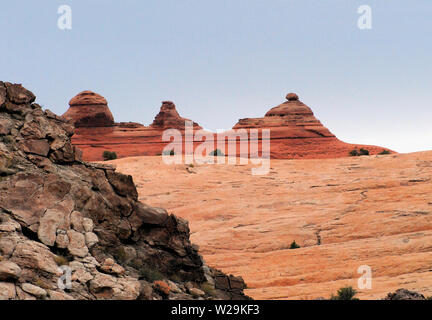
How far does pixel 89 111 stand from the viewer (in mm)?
85625

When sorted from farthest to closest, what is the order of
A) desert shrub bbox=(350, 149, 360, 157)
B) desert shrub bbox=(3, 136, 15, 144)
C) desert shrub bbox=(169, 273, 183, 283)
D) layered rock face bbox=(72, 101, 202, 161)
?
1. layered rock face bbox=(72, 101, 202, 161)
2. desert shrub bbox=(350, 149, 360, 157)
3. desert shrub bbox=(169, 273, 183, 283)
4. desert shrub bbox=(3, 136, 15, 144)

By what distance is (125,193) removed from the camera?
1369cm

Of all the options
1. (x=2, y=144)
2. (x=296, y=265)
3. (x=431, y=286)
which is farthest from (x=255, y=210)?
(x=2, y=144)

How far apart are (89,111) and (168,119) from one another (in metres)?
14.3

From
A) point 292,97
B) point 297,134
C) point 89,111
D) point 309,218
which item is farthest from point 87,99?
point 309,218

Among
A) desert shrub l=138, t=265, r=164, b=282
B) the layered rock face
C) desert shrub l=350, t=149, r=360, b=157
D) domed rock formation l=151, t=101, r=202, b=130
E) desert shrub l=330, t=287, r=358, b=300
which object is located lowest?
desert shrub l=330, t=287, r=358, b=300

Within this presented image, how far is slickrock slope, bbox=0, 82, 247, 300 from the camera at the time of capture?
10.0 meters

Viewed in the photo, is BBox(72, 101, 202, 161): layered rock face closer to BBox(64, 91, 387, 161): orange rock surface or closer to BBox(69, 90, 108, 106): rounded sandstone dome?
BBox(64, 91, 387, 161): orange rock surface

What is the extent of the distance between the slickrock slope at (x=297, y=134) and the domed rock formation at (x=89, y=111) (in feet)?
71.0


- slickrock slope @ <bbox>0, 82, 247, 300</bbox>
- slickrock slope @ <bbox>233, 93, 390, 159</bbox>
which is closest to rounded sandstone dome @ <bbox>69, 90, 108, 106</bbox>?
slickrock slope @ <bbox>233, 93, 390, 159</bbox>

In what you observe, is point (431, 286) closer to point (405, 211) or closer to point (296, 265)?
point (296, 265)

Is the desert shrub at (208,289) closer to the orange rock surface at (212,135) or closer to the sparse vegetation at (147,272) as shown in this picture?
the sparse vegetation at (147,272)

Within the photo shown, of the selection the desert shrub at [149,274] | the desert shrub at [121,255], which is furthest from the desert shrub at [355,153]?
the desert shrub at [121,255]

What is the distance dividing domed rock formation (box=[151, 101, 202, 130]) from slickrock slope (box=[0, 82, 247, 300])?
78.1 meters
